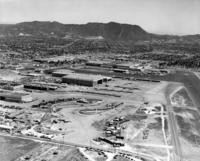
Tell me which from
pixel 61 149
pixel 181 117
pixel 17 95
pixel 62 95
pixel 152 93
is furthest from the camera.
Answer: pixel 152 93

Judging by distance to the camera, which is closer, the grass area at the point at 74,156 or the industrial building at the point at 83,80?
the grass area at the point at 74,156


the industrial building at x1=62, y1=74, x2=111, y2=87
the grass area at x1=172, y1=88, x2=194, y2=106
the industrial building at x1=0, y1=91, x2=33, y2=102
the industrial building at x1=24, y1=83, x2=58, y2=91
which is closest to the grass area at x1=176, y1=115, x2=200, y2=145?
the grass area at x1=172, y1=88, x2=194, y2=106

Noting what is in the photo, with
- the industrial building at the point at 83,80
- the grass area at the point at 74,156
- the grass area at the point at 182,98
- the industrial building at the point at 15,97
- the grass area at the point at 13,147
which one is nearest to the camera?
the grass area at the point at 74,156

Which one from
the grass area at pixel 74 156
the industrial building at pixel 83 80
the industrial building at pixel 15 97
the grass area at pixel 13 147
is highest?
the industrial building at pixel 83 80

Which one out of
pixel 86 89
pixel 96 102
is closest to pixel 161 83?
pixel 86 89

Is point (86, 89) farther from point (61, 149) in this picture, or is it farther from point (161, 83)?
point (61, 149)

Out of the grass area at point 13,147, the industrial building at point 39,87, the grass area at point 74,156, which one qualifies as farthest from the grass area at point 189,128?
the industrial building at point 39,87

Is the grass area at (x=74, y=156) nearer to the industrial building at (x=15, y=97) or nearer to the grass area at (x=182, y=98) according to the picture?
the industrial building at (x=15, y=97)

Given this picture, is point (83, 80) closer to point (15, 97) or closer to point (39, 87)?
point (39, 87)

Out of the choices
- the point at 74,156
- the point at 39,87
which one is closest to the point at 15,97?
the point at 39,87

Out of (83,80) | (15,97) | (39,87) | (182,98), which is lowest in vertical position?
(182,98)

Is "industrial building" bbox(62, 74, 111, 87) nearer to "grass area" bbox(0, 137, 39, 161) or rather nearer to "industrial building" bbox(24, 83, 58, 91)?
"industrial building" bbox(24, 83, 58, 91)
